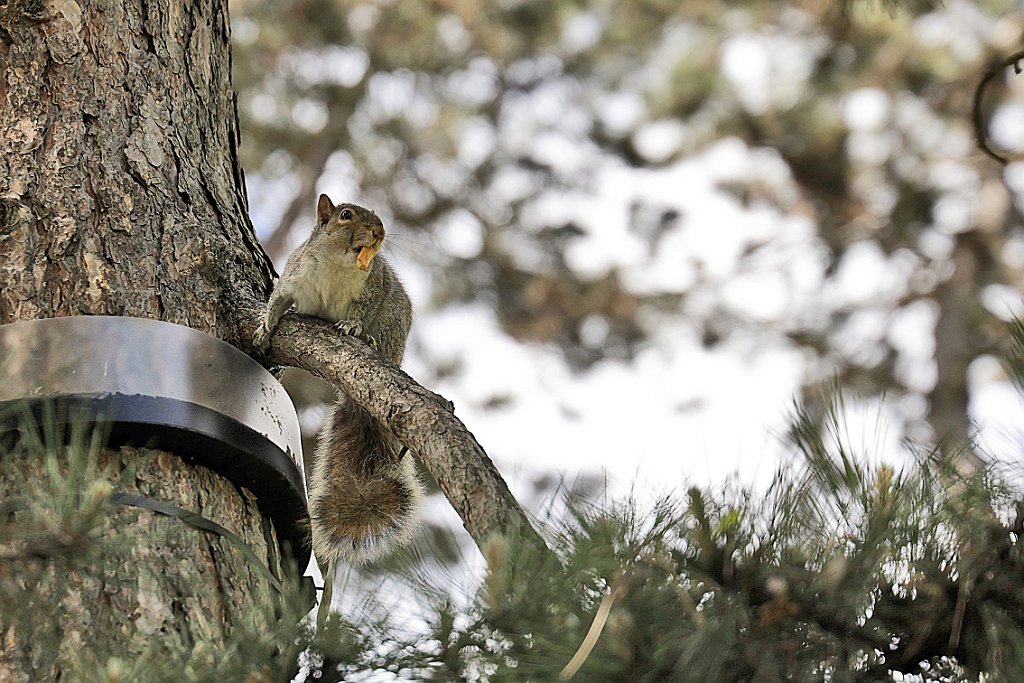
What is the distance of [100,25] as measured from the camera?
1.74m

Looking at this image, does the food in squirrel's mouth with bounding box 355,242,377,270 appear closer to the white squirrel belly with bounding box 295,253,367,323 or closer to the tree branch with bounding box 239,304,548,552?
the white squirrel belly with bounding box 295,253,367,323

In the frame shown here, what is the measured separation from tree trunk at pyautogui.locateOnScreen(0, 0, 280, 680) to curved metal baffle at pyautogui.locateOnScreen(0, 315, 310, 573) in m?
0.04

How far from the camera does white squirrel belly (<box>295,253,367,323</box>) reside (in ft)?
6.63

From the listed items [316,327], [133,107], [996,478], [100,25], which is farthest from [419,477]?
[996,478]

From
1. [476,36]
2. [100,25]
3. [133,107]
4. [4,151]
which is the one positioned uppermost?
[476,36]

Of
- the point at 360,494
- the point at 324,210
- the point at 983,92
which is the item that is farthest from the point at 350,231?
the point at 983,92

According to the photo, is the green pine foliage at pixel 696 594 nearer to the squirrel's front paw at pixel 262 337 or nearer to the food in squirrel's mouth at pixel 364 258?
the squirrel's front paw at pixel 262 337

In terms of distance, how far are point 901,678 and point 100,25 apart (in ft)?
4.58

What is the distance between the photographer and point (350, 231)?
7.64ft

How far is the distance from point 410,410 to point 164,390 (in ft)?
0.93

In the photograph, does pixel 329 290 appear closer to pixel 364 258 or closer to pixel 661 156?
pixel 364 258

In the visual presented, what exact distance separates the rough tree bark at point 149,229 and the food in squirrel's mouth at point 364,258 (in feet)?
1.00

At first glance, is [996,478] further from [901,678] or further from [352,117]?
[352,117]

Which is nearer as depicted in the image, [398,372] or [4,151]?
[398,372]
